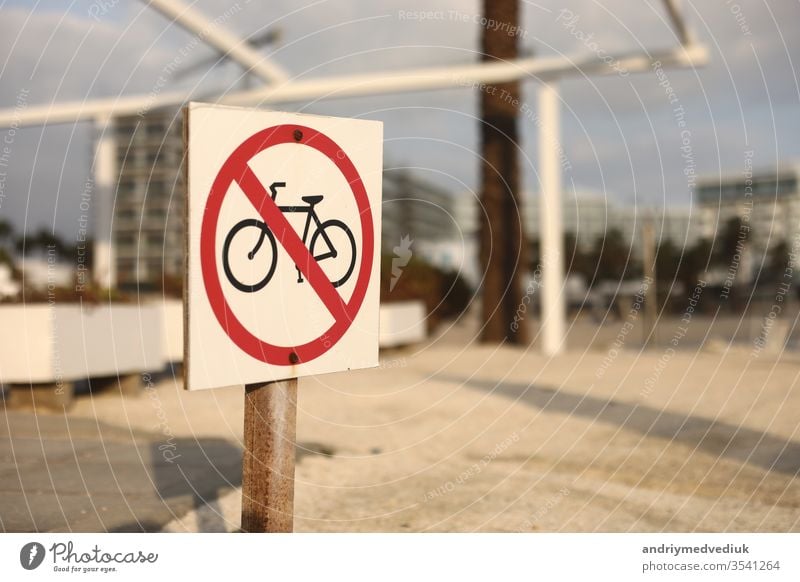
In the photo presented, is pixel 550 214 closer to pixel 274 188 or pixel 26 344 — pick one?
pixel 26 344

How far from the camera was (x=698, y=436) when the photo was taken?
7.02 m

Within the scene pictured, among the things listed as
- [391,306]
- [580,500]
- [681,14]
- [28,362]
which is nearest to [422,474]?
[580,500]

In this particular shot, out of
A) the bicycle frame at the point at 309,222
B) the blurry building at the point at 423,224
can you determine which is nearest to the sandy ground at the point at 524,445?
the blurry building at the point at 423,224

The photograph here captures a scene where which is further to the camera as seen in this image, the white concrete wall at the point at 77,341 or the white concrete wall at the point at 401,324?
the white concrete wall at the point at 401,324

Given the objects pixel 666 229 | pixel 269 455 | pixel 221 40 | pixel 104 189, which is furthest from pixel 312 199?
pixel 666 229

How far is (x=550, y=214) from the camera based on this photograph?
1496 centimetres

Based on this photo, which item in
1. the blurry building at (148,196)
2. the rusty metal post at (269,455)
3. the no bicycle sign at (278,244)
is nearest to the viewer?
the no bicycle sign at (278,244)

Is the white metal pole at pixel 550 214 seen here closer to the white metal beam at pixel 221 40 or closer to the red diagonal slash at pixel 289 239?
the white metal beam at pixel 221 40

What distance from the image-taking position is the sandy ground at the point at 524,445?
493cm

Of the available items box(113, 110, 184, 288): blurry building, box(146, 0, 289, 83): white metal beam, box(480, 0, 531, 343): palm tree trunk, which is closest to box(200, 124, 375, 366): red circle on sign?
box(146, 0, 289, 83): white metal beam

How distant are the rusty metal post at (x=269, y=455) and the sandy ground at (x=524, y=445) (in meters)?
1.92

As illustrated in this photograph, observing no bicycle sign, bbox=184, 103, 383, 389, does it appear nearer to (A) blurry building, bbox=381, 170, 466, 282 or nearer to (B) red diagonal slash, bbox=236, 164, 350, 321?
(B) red diagonal slash, bbox=236, 164, 350, 321

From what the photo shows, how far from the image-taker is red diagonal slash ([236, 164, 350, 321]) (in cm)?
247
